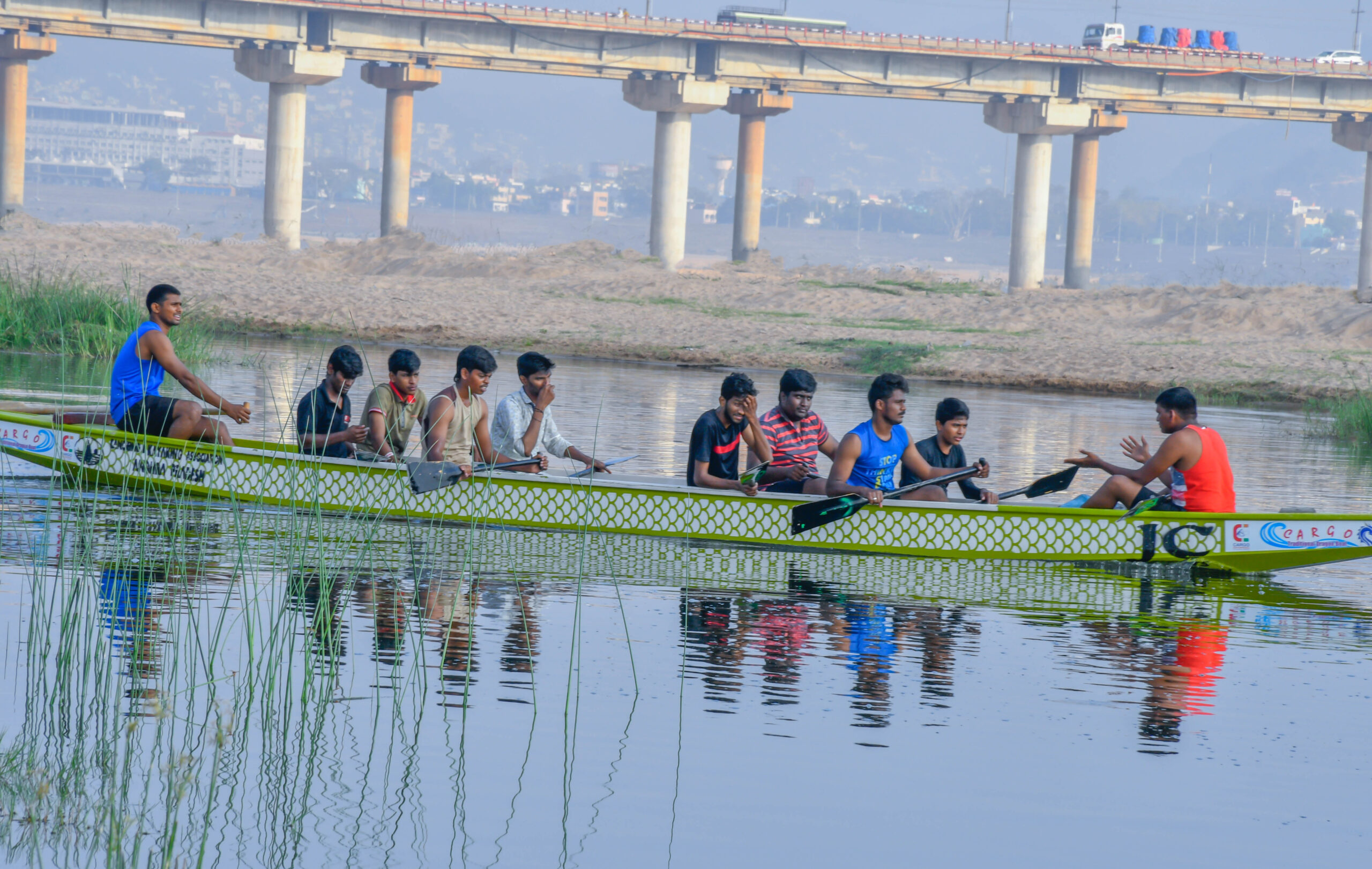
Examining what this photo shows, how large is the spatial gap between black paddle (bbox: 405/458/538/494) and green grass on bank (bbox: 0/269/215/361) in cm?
951

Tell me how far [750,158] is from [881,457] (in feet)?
152

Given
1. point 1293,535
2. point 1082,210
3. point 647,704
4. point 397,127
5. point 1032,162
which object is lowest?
point 647,704

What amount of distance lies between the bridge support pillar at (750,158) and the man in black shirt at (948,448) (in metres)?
41.1

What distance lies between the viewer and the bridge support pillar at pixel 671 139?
52.7 m

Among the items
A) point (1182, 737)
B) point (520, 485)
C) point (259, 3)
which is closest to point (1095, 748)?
point (1182, 737)

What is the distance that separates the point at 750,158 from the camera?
57.1 m

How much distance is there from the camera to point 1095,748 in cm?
731

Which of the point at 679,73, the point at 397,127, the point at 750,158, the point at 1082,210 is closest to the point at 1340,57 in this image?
the point at 1082,210

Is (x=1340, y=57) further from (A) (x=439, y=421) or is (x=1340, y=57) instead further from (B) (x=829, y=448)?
(A) (x=439, y=421)

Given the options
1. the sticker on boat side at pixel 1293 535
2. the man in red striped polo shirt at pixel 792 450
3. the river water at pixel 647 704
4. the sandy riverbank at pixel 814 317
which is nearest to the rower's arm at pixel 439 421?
the river water at pixel 647 704

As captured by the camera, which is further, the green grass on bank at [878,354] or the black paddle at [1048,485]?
the green grass on bank at [878,354]

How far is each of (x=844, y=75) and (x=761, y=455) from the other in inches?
1749

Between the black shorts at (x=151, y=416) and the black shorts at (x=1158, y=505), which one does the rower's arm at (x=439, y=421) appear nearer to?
the black shorts at (x=151, y=416)

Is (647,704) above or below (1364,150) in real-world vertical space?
below
